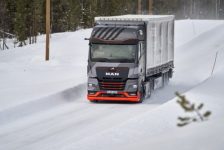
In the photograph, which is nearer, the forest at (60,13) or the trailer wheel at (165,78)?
the trailer wheel at (165,78)

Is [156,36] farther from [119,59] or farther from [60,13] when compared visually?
[60,13]

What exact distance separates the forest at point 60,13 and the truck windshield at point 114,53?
35.2m

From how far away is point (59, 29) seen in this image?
9481 cm

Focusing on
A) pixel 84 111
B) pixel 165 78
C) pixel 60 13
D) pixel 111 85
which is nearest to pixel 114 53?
pixel 111 85

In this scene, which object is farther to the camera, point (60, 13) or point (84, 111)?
point (60, 13)

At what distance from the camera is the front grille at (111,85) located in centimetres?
2205

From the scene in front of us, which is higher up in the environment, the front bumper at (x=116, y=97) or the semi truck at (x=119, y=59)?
the semi truck at (x=119, y=59)

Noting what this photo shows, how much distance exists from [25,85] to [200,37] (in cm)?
2568

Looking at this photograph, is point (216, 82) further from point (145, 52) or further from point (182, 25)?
point (182, 25)

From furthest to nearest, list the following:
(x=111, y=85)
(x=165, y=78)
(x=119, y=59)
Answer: (x=165, y=78) → (x=111, y=85) → (x=119, y=59)

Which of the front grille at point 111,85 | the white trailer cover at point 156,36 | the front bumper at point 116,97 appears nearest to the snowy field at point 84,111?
the front bumper at point 116,97

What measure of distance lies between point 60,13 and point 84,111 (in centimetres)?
7094

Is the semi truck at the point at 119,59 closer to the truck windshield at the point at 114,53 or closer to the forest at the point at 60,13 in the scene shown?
the truck windshield at the point at 114,53

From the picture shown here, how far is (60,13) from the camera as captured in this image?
90.3 metres
